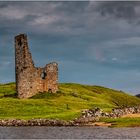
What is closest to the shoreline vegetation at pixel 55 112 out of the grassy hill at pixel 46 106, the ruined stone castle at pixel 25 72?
the grassy hill at pixel 46 106

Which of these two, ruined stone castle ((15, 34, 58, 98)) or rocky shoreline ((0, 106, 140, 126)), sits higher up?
ruined stone castle ((15, 34, 58, 98))

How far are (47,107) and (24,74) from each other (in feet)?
50.1

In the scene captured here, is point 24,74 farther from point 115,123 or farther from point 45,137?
point 45,137

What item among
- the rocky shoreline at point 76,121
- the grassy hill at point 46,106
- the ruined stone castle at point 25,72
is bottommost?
the rocky shoreline at point 76,121

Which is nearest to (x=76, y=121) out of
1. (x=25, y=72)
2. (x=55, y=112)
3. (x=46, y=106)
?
(x=55, y=112)

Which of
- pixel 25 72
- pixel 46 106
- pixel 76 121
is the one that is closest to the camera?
pixel 76 121

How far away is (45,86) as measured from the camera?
4540 inches

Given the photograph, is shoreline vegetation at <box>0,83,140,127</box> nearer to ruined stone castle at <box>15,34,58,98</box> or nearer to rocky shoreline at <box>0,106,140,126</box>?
rocky shoreline at <box>0,106,140,126</box>

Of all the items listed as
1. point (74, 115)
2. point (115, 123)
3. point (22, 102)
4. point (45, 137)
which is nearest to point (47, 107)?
point (22, 102)

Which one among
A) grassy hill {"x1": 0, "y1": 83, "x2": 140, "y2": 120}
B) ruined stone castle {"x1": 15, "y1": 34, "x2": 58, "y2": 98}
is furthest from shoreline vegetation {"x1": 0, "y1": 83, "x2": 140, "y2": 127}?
ruined stone castle {"x1": 15, "y1": 34, "x2": 58, "y2": 98}

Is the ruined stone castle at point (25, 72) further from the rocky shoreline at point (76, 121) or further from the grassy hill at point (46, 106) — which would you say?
the rocky shoreline at point (76, 121)

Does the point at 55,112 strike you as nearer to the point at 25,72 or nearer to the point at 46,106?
the point at 46,106

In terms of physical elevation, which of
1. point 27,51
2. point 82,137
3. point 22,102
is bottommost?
point 82,137

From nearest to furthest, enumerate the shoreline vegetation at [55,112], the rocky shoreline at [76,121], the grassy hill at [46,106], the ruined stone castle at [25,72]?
the rocky shoreline at [76,121] < the shoreline vegetation at [55,112] < the grassy hill at [46,106] < the ruined stone castle at [25,72]
